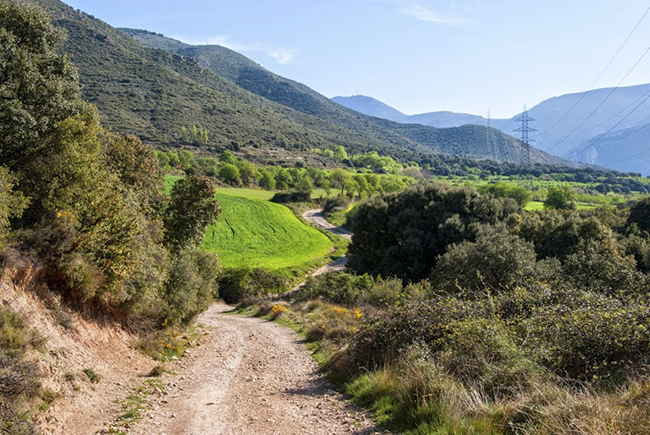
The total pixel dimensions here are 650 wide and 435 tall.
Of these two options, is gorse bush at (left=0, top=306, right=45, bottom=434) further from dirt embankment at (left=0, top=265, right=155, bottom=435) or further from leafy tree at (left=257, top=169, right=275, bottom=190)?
leafy tree at (left=257, top=169, right=275, bottom=190)

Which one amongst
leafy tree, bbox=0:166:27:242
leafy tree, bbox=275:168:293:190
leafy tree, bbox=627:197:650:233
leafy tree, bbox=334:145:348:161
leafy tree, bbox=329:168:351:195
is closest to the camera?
leafy tree, bbox=0:166:27:242

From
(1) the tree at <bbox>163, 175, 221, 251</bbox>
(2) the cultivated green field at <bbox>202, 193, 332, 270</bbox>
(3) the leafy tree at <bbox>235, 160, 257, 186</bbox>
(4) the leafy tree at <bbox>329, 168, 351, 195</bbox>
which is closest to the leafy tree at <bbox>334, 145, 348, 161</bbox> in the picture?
(4) the leafy tree at <bbox>329, 168, 351, 195</bbox>

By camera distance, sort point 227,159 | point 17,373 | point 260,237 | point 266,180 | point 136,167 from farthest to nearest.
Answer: point 227,159 → point 266,180 → point 260,237 → point 136,167 → point 17,373

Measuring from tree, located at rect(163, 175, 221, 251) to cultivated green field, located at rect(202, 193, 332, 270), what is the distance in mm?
25885

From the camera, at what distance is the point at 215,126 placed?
14200cm

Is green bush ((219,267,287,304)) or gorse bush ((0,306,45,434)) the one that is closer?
gorse bush ((0,306,45,434))

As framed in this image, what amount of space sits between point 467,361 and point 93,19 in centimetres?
20338

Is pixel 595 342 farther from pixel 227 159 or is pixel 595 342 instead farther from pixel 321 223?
pixel 227 159

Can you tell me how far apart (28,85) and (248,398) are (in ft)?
35.2

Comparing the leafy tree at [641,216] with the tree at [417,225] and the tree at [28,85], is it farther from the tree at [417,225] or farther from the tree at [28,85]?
the tree at [28,85]

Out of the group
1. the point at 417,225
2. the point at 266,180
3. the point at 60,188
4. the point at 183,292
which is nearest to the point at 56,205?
the point at 60,188

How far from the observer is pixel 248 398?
991cm

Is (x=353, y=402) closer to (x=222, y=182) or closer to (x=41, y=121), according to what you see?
(x=41, y=121)

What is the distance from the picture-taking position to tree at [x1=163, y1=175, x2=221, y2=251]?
73.0ft
